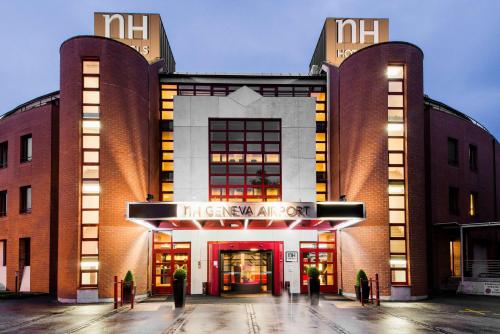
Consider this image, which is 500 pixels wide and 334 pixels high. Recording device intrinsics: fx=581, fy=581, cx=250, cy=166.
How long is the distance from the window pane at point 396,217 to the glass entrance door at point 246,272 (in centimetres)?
656

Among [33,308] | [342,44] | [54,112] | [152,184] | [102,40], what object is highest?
[342,44]

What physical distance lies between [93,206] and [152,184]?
401 centimetres

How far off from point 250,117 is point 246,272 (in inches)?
321

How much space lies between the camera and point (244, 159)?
31.1 meters

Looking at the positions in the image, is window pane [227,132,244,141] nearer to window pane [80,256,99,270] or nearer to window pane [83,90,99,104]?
window pane [83,90,99,104]

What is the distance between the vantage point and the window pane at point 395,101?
91.7 ft

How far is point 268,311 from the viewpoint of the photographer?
22.1m

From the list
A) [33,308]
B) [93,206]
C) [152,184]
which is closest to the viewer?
[33,308]

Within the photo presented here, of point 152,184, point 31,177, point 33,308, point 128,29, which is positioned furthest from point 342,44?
point 33,308

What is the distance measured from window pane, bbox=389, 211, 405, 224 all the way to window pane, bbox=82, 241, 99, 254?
13.7 metres

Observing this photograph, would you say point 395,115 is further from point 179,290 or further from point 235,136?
point 179,290

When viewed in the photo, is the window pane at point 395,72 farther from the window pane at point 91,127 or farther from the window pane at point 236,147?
the window pane at point 91,127

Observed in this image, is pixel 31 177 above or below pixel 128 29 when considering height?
below

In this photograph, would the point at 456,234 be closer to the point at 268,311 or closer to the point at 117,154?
the point at 268,311
